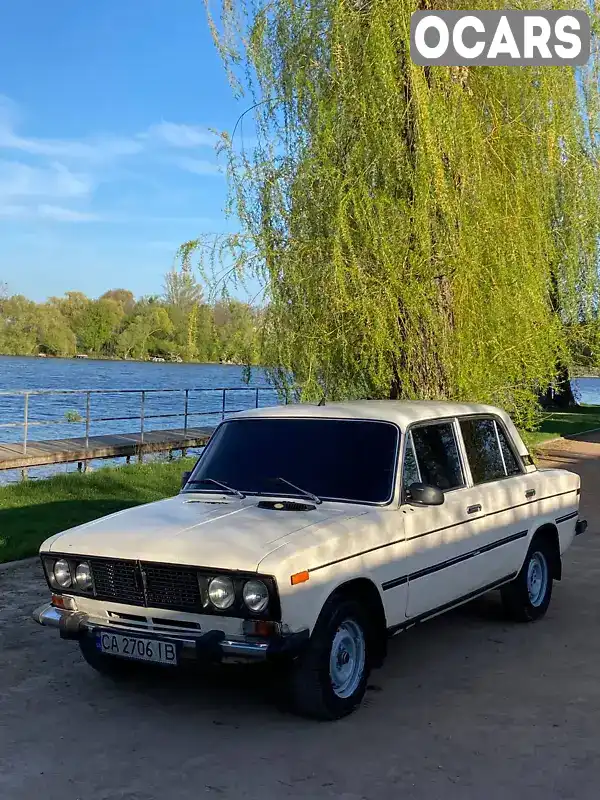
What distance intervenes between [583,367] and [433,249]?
27.9 ft

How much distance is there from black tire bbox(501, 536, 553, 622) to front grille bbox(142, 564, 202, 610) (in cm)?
314

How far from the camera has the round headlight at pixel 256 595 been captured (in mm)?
4613

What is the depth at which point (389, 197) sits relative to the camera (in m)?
10.6

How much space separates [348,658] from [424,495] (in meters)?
1.11

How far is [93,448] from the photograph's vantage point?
744 inches

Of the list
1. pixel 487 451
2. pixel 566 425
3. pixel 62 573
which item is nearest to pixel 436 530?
pixel 487 451

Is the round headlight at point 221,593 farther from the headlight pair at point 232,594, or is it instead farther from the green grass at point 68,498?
the green grass at point 68,498

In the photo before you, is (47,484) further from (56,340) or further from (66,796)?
(56,340)

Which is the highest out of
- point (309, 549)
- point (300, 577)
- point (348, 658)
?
point (309, 549)

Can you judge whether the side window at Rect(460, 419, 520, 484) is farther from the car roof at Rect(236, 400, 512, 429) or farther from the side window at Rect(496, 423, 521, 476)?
the car roof at Rect(236, 400, 512, 429)

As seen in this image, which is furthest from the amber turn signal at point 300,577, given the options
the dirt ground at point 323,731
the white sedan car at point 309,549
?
the dirt ground at point 323,731

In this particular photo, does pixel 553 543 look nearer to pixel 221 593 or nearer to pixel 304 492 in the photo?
pixel 304 492

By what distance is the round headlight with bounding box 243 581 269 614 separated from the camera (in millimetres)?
4613

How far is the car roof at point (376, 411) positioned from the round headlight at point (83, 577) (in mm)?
1764
